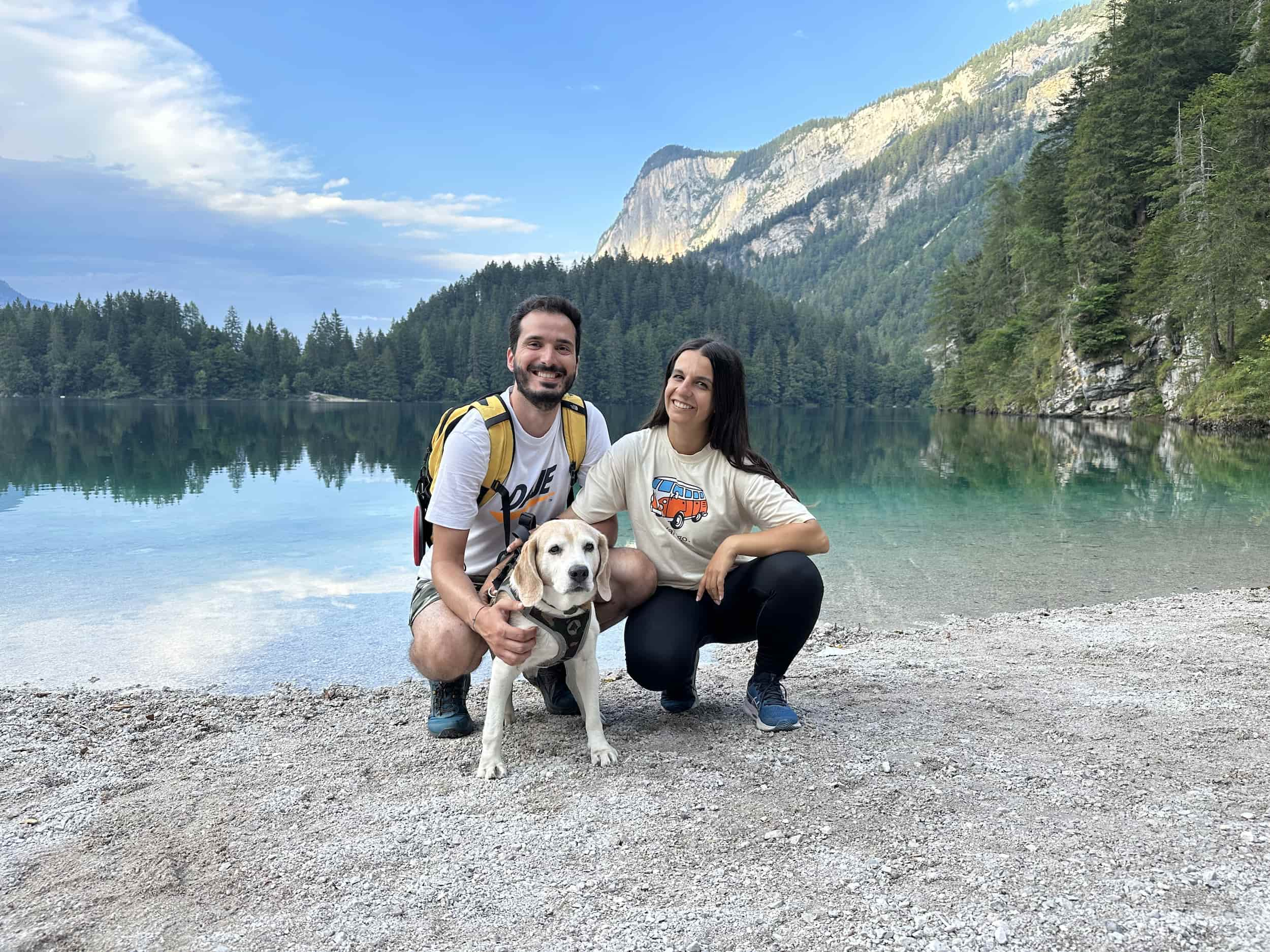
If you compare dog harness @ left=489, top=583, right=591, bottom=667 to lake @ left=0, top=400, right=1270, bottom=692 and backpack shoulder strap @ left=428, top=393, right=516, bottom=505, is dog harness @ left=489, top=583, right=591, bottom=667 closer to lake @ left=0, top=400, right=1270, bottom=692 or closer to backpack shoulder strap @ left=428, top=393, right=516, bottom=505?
backpack shoulder strap @ left=428, top=393, right=516, bottom=505

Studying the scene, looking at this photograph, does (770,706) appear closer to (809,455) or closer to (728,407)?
(728,407)

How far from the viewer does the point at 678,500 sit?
4.37m

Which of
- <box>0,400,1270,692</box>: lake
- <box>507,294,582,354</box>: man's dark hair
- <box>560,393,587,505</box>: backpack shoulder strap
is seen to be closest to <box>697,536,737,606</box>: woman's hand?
<box>560,393,587,505</box>: backpack shoulder strap

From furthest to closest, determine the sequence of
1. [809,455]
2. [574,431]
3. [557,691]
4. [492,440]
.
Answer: [809,455]
[557,691]
[574,431]
[492,440]

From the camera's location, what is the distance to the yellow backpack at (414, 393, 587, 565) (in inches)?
168

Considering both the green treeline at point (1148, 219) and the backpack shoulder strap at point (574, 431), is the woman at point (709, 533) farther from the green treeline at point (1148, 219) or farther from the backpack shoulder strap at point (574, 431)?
the green treeline at point (1148, 219)

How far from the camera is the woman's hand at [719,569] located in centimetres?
413

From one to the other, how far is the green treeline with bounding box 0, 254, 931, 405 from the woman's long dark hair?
108701mm

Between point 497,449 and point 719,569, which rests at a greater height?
point 497,449

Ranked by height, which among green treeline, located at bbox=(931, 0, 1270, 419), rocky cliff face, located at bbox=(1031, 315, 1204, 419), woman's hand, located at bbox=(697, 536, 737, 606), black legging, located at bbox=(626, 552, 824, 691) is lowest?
black legging, located at bbox=(626, 552, 824, 691)

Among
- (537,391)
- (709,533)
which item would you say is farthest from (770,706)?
(537,391)

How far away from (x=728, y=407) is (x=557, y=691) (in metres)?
2.07

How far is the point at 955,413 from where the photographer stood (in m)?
75.8

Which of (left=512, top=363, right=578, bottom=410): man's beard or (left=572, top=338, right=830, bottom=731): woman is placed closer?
(left=572, top=338, right=830, bottom=731): woman
